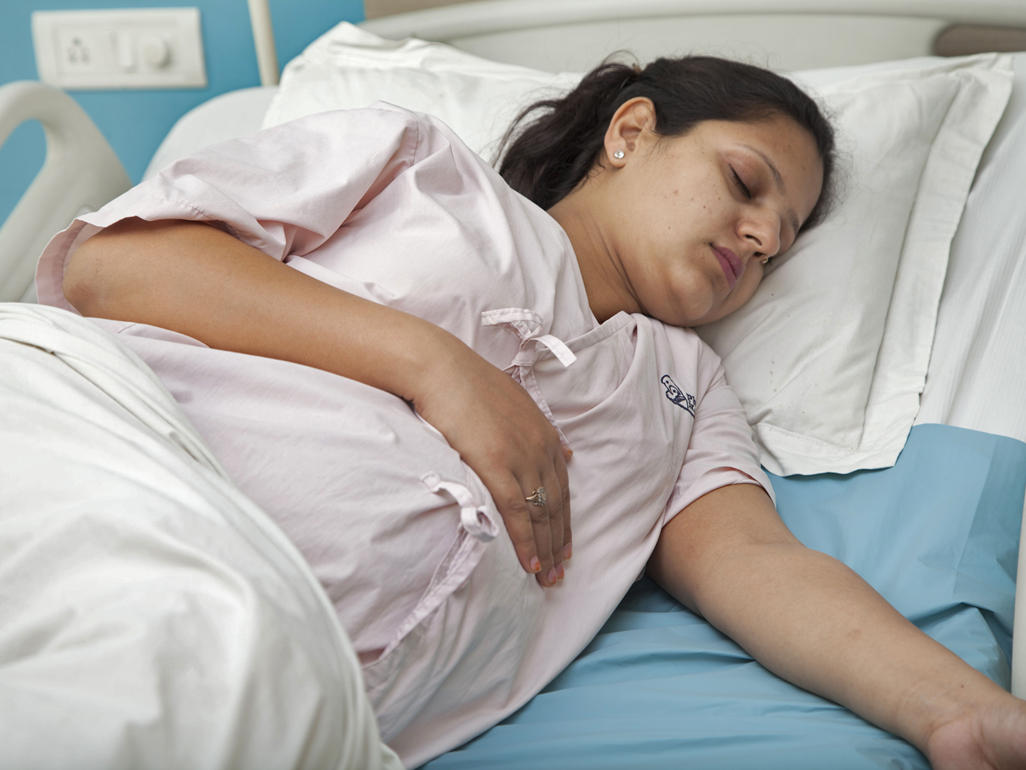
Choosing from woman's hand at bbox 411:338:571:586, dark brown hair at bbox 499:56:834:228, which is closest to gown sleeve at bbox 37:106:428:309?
woman's hand at bbox 411:338:571:586

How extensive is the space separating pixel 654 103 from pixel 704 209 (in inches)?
9.3

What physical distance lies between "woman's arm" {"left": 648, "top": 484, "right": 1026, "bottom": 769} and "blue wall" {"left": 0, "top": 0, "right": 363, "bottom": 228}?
4.48 feet

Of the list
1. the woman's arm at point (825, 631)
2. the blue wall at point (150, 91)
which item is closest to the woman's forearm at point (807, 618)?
the woman's arm at point (825, 631)

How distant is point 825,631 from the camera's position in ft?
2.92

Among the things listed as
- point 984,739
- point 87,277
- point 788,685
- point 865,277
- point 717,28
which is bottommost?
point 788,685

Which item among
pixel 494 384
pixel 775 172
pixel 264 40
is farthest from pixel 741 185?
pixel 264 40

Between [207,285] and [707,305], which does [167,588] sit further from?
[707,305]

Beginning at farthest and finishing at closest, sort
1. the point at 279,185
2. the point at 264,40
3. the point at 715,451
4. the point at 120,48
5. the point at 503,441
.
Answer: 1. the point at 120,48
2. the point at 264,40
3. the point at 715,451
4. the point at 279,185
5. the point at 503,441

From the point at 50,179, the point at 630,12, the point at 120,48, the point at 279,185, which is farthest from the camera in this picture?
the point at 120,48

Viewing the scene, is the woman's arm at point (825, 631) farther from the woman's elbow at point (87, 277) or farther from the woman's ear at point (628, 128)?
the woman's elbow at point (87, 277)

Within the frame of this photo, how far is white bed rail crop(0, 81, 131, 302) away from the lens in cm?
140

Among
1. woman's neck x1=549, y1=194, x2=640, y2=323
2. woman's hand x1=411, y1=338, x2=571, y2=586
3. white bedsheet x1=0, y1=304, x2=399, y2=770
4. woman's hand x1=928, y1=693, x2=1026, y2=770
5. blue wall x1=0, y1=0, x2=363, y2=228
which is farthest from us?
blue wall x1=0, y1=0, x2=363, y2=228

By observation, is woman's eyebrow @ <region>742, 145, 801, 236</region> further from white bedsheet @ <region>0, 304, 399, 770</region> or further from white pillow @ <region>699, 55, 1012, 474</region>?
white bedsheet @ <region>0, 304, 399, 770</region>

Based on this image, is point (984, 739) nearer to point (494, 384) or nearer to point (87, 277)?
point (494, 384)
